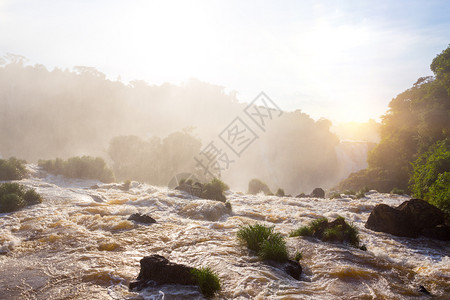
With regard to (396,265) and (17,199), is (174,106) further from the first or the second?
(396,265)

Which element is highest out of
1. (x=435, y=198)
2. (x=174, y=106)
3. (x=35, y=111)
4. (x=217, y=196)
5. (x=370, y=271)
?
(x=174, y=106)

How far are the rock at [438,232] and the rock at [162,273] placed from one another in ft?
34.3

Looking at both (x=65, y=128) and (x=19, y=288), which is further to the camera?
(x=65, y=128)

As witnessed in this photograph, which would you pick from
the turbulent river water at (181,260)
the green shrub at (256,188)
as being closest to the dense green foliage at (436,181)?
the turbulent river water at (181,260)

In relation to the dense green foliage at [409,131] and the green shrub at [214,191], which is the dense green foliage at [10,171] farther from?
the dense green foliage at [409,131]

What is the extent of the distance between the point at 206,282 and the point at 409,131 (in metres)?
32.1

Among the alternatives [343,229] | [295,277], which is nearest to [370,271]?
[295,277]

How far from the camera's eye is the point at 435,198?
10820 mm

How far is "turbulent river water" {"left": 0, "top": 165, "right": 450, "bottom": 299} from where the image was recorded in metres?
5.13

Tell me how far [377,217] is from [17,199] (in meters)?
17.8

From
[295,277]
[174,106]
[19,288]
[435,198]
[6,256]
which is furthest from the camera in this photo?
[174,106]

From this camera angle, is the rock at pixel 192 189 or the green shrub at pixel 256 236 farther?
the rock at pixel 192 189

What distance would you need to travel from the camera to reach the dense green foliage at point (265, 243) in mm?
6672

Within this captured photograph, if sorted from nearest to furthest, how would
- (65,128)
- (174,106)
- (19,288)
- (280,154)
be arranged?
(19,288)
(65,128)
(280,154)
(174,106)
